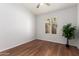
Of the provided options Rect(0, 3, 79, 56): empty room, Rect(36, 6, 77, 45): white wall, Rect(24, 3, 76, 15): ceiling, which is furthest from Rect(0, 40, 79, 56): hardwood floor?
Rect(24, 3, 76, 15): ceiling

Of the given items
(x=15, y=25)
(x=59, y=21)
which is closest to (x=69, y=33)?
(x=59, y=21)

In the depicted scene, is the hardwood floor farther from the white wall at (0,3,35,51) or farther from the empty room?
the white wall at (0,3,35,51)

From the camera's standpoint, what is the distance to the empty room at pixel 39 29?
3.00m

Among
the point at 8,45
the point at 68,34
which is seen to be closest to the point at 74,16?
the point at 68,34

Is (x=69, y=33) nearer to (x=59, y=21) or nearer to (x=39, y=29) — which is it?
(x=59, y=21)

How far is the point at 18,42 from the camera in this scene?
3814mm

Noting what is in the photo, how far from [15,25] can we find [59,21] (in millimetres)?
1936

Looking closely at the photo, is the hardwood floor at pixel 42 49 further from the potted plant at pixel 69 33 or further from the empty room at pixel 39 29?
the potted plant at pixel 69 33

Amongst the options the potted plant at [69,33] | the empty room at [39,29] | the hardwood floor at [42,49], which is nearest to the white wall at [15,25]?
the empty room at [39,29]

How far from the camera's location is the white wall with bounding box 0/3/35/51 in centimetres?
324

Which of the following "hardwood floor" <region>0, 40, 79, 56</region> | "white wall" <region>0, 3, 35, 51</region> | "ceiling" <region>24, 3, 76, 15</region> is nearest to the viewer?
"hardwood floor" <region>0, 40, 79, 56</region>

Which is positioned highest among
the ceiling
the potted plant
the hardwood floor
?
the ceiling

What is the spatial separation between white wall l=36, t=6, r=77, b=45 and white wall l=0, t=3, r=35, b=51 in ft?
1.00

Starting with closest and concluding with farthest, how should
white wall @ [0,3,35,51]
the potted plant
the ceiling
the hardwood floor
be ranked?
1. the hardwood floor
2. the ceiling
3. white wall @ [0,3,35,51]
4. the potted plant
